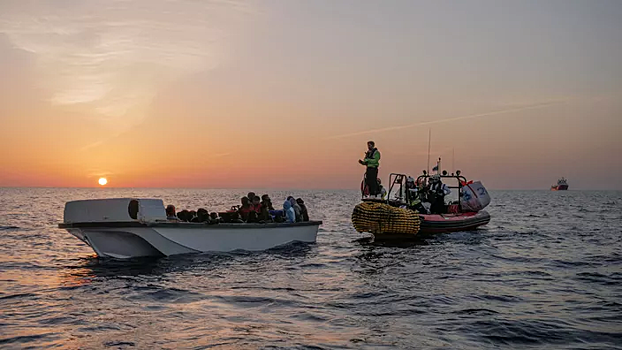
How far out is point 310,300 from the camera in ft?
39.4

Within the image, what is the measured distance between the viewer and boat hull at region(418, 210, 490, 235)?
88.3ft

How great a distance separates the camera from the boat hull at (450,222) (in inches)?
1059

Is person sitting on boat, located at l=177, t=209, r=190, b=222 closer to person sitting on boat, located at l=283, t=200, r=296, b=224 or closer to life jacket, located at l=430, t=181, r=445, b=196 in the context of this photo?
person sitting on boat, located at l=283, t=200, r=296, b=224

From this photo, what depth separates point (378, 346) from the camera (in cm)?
853

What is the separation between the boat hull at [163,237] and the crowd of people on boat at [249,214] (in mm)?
501

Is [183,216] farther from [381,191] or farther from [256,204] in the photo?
[381,191]

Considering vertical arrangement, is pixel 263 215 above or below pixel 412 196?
below

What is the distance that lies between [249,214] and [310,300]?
7.63 m

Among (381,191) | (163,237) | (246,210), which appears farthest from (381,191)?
(163,237)

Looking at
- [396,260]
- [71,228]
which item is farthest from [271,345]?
[396,260]

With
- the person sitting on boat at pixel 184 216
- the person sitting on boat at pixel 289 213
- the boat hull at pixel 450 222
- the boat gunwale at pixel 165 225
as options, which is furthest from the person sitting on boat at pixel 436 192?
the person sitting on boat at pixel 184 216

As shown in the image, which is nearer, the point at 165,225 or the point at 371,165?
the point at 165,225

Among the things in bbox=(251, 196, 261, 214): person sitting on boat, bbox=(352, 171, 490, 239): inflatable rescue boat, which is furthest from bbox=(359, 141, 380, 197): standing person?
bbox=(251, 196, 261, 214): person sitting on boat

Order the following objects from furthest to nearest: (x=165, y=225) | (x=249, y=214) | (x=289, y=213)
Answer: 1. (x=289, y=213)
2. (x=249, y=214)
3. (x=165, y=225)
